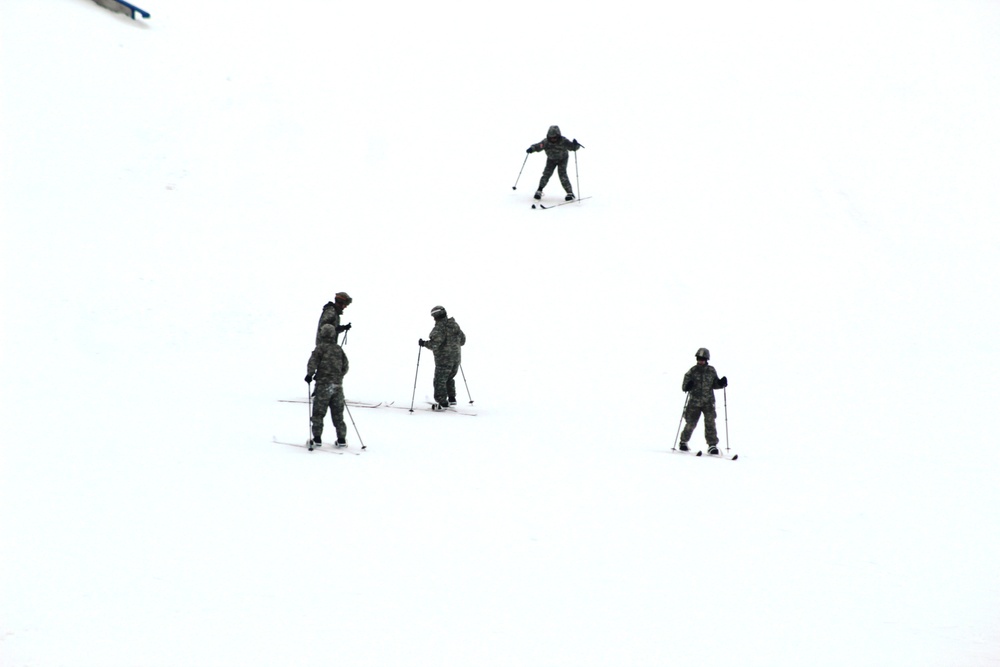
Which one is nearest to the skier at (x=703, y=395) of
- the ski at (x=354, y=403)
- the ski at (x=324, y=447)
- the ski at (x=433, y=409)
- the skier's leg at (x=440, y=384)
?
the ski at (x=433, y=409)

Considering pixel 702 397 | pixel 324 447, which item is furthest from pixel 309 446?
pixel 702 397

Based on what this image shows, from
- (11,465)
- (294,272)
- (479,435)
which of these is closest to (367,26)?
(294,272)

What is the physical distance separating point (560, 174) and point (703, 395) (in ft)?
30.6

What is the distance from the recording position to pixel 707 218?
794 inches

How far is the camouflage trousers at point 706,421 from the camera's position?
12.0m

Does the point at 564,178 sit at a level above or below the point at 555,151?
below

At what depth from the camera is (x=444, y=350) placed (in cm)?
1331

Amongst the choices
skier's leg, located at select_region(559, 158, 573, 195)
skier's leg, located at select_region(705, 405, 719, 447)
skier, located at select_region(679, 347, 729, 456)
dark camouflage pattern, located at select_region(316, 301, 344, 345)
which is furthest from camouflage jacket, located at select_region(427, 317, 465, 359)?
skier's leg, located at select_region(559, 158, 573, 195)

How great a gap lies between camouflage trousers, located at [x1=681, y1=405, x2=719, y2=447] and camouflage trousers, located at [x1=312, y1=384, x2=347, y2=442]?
4.24m

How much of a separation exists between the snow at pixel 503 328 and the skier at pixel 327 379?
57cm

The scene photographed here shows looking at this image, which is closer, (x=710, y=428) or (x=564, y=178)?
(x=710, y=428)

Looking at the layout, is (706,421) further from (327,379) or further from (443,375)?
(327,379)

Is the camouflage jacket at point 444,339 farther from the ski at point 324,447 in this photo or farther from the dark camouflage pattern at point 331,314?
the ski at point 324,447

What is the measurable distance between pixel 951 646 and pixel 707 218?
14.2 meters
